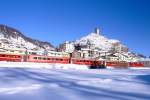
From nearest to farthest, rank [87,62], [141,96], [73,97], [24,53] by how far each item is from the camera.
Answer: [73,97], [141,96], [24,53], [87,62]

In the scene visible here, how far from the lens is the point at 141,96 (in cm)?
529

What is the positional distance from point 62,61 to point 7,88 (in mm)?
30050

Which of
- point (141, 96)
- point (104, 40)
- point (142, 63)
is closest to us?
point (141, 96)

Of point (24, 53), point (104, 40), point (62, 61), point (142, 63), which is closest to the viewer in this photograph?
point (24, 53)

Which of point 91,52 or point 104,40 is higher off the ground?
point 104,40

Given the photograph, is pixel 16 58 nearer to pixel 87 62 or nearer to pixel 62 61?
pixel 62 61

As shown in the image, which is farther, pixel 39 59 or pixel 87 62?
pixel 87 62

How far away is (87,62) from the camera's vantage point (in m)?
39.1

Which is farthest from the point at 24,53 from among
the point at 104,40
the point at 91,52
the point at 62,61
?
the point at 104,40

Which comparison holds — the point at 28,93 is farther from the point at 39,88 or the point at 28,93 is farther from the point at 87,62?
the point at 87,62

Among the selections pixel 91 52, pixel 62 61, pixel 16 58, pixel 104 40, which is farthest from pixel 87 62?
pixel 104 40

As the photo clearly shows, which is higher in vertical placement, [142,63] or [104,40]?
[104,40]

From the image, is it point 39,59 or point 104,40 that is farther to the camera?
point 104,40

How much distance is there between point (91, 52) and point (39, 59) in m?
36.2
